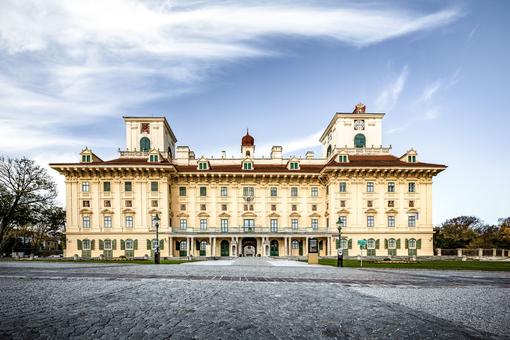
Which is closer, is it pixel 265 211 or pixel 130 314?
pixel 130 314

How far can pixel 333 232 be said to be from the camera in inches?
1986

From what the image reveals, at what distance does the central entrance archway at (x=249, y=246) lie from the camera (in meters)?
55.0

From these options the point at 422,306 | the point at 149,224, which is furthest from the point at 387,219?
the point at 422,306

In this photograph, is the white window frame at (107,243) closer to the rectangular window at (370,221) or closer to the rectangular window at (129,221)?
the rectangular window at (129,221)

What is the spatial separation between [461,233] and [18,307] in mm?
75063

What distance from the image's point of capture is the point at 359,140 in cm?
5747

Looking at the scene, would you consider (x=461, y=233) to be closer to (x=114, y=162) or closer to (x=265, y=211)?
(x=265, y=211)

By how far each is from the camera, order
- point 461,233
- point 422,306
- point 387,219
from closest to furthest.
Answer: point 422,306
point 387,219
point 461,233

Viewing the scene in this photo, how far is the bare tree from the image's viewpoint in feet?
152

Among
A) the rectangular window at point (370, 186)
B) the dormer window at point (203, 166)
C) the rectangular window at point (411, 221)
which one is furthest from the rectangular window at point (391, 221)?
the dormer window at point (203, 166)

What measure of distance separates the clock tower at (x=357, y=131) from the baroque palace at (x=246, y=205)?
2341mm

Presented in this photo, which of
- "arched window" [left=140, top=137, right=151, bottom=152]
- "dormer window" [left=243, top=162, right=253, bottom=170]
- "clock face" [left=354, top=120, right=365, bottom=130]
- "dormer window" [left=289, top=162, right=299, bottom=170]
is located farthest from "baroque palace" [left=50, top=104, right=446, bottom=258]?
"clock face" [left=354, top=120, right=365, bottom=130]

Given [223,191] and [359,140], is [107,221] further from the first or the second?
[359,140]

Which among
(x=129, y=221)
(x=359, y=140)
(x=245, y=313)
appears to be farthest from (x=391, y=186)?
(x=245, y=313)
